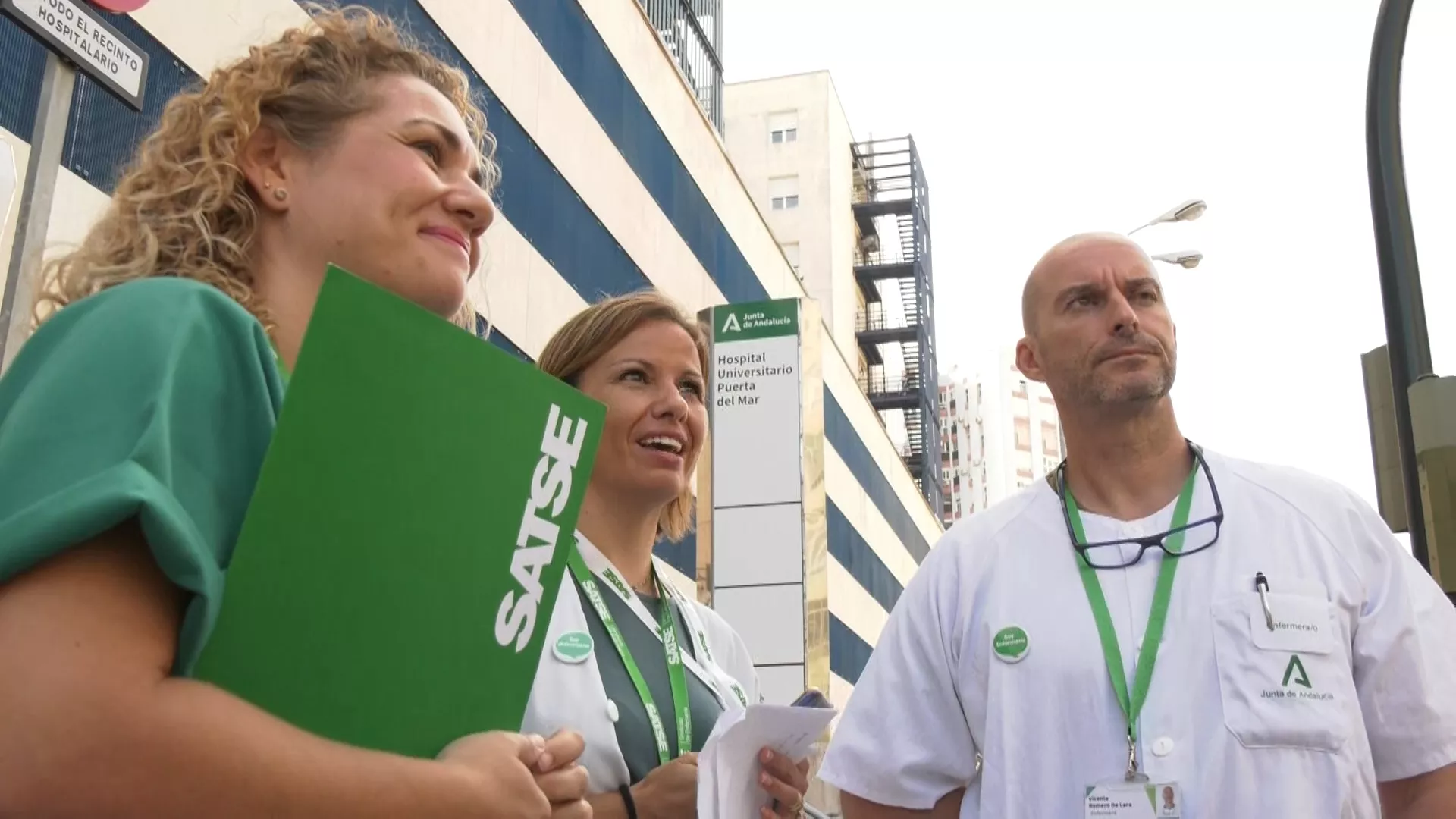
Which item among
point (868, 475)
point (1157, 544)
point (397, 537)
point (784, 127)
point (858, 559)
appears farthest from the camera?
point (784, 127)

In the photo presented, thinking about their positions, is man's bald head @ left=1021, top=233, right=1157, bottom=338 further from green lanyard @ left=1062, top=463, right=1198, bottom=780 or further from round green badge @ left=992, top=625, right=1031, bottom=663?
round green badge @ left=992, top=625, right=1031, bottom=663

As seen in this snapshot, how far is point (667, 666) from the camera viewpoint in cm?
260

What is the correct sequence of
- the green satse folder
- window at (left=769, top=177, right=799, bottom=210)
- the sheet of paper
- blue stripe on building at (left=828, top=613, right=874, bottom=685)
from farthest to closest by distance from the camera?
window at (left=769, top=177, right=799, bottom=210), blue stripe on building at (left=828, top=613, right=874, bottom=685), the sheet of paper, the green satse folder

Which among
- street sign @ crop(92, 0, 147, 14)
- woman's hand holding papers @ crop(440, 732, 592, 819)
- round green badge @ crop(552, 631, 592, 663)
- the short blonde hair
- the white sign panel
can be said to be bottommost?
woman's hand holding papers @ crop(440, 732, 592, 819)

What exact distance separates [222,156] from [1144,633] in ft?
6.59

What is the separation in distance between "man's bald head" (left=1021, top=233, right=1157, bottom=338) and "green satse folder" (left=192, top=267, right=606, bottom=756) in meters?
1.97

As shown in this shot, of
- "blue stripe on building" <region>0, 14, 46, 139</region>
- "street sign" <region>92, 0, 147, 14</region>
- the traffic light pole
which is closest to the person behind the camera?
"street sign" <region>92, 0, 147, 14</region>

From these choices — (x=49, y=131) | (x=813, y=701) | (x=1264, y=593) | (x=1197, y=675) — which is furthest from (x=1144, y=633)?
(x=49, y=131)

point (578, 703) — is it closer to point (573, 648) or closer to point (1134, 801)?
point (573, 648)

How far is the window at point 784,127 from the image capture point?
130 feet

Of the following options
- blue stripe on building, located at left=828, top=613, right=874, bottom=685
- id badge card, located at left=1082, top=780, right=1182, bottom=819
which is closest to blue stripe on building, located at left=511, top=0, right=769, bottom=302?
blue stripe on building, located at left=828, top=613, right=874, bottom=685

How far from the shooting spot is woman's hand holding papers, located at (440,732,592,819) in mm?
1124

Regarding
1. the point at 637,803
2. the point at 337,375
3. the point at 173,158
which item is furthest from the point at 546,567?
the point at 637,803

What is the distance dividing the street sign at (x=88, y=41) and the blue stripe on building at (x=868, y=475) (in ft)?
79.2
